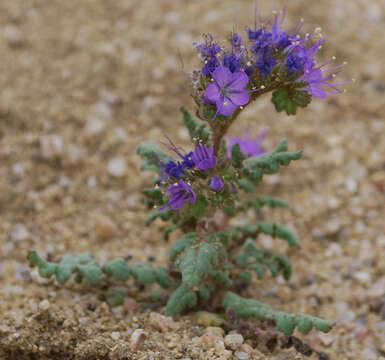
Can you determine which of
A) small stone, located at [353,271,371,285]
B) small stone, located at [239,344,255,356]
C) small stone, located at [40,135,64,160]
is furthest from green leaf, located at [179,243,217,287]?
small stone, located at [40,135,64,160]

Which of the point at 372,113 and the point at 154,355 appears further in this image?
the point at 372,113

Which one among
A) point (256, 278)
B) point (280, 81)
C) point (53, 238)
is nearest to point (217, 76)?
point (280, 81)

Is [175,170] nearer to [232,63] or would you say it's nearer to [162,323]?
[232,63]

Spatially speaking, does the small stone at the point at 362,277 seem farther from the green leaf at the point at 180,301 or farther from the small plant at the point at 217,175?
the green leaf at the point at 180,301

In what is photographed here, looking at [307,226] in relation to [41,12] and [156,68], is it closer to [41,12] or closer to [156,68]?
[156,68]

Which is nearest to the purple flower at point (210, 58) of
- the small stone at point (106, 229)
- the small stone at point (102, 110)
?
the small stone at point (106, 229)

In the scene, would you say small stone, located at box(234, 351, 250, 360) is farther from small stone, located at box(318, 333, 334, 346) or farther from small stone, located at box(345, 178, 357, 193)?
small stone, located at box(345, 178, 357, 193)
